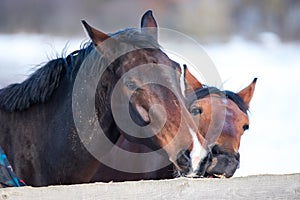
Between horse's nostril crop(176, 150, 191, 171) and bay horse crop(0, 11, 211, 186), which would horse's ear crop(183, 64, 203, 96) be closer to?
bay horse crop(0, 11, 211, 186)

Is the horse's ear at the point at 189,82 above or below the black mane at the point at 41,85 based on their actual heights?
below

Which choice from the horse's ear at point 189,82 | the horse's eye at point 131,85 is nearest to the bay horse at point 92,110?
the horse's eye at point 131,85

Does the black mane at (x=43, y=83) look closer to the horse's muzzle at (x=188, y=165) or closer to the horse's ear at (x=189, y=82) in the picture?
the horse's muzzle at (x=188, y=165)

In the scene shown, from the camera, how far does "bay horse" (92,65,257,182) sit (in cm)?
267

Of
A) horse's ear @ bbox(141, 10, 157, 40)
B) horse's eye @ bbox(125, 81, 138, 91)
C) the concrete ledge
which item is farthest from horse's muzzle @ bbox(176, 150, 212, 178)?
horse's ear @ bbox(141, 10, 157, 40)

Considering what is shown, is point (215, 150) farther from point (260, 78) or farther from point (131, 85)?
point (260, 78)

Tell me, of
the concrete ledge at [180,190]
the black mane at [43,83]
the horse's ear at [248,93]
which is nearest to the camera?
the concrete ledge at [180,190]

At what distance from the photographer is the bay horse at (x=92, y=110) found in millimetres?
2213

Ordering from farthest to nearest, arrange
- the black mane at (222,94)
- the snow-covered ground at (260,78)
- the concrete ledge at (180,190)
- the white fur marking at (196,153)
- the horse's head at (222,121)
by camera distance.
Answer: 1. the snow-covered ground at (260,78)
2. the black mane at (222,94)
3. the horse's head at (222,121)
4. the white fur marking at (196,153)
5. the concrete ledge at (180,190)

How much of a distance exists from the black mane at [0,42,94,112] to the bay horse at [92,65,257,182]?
0.37 metres

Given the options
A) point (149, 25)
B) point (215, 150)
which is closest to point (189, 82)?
point (215, 150)

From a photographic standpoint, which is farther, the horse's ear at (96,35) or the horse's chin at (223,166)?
the horse's chin at (223,166)

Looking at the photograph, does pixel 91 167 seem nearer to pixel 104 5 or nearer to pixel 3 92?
pixel 3 92

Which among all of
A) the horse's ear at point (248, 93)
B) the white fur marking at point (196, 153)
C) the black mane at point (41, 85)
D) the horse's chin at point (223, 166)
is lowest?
the horse's chin at point (223, 166)
